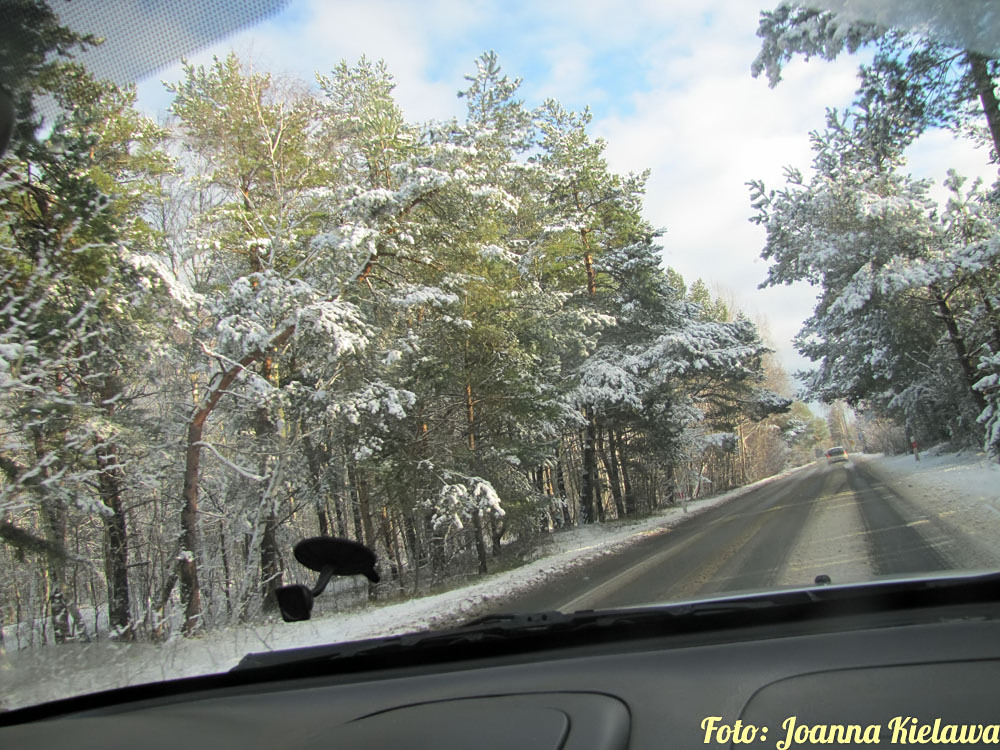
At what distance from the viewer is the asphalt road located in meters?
7.57

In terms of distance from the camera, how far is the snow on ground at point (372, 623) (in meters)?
7.47

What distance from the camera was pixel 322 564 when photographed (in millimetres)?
2883

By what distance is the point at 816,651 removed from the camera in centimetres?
180

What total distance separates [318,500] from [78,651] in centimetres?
682

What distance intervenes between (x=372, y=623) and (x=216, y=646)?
2.24 meters

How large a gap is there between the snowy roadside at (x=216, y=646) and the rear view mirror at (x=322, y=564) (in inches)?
171

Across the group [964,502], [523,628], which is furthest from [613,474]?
[523,628]

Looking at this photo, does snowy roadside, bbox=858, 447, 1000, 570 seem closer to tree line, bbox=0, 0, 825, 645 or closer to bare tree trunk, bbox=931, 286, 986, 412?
bare tree trunk, bbox=931, 286, 986, 412

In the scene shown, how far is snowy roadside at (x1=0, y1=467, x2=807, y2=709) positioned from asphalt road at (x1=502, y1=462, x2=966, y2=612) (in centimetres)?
95

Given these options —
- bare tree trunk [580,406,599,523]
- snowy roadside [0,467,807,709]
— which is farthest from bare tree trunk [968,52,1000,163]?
bare tree trunk [580,406,599,523]

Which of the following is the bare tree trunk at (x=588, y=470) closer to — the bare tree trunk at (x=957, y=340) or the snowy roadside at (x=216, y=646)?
the snowy roadside at (x=216, y=646)

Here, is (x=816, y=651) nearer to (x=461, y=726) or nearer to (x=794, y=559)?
(x=461, y=726)

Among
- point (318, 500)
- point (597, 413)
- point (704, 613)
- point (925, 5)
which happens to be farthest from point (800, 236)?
point (704, 613)

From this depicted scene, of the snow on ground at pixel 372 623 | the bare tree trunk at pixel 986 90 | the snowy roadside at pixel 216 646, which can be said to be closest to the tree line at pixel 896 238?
the bare tree trunk at pixel 986 90
